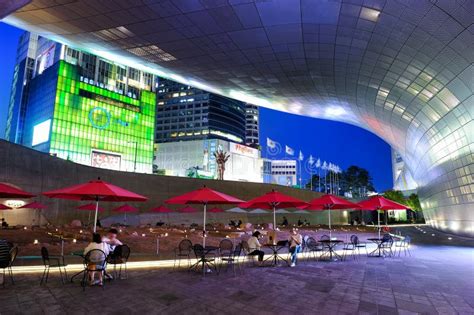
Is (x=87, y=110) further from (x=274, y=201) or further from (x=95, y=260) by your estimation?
(x=95, y=260)

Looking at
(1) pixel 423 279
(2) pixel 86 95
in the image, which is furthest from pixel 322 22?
(2) pixel 86 95

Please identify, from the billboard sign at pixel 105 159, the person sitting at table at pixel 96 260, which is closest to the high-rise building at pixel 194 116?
the billboard sign at pixel 105 159

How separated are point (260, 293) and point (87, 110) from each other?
296ft

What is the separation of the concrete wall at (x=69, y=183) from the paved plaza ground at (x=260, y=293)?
1614cm

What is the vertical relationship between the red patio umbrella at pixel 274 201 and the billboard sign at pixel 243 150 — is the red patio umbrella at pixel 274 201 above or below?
below

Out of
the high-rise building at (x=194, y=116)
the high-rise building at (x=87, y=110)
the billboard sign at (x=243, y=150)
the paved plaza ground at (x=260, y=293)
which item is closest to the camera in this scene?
the paved plaza ground at (x=260, y=293)

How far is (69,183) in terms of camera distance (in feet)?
92.1

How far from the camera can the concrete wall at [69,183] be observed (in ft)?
72.5

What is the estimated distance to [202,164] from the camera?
115m

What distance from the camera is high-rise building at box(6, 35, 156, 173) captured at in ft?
269

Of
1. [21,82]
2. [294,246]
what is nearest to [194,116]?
[21,82]

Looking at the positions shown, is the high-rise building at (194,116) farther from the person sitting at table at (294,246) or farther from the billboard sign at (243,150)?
the person sitting at table at (294,246)

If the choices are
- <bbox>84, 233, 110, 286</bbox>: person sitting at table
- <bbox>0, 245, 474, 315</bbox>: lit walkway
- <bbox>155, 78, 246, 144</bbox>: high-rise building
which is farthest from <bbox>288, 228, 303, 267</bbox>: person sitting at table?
<bbox>155, 78, 246, 144</bbox>: high-rise building

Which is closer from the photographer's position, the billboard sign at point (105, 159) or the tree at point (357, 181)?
the billboard sign at point (105, 159)
